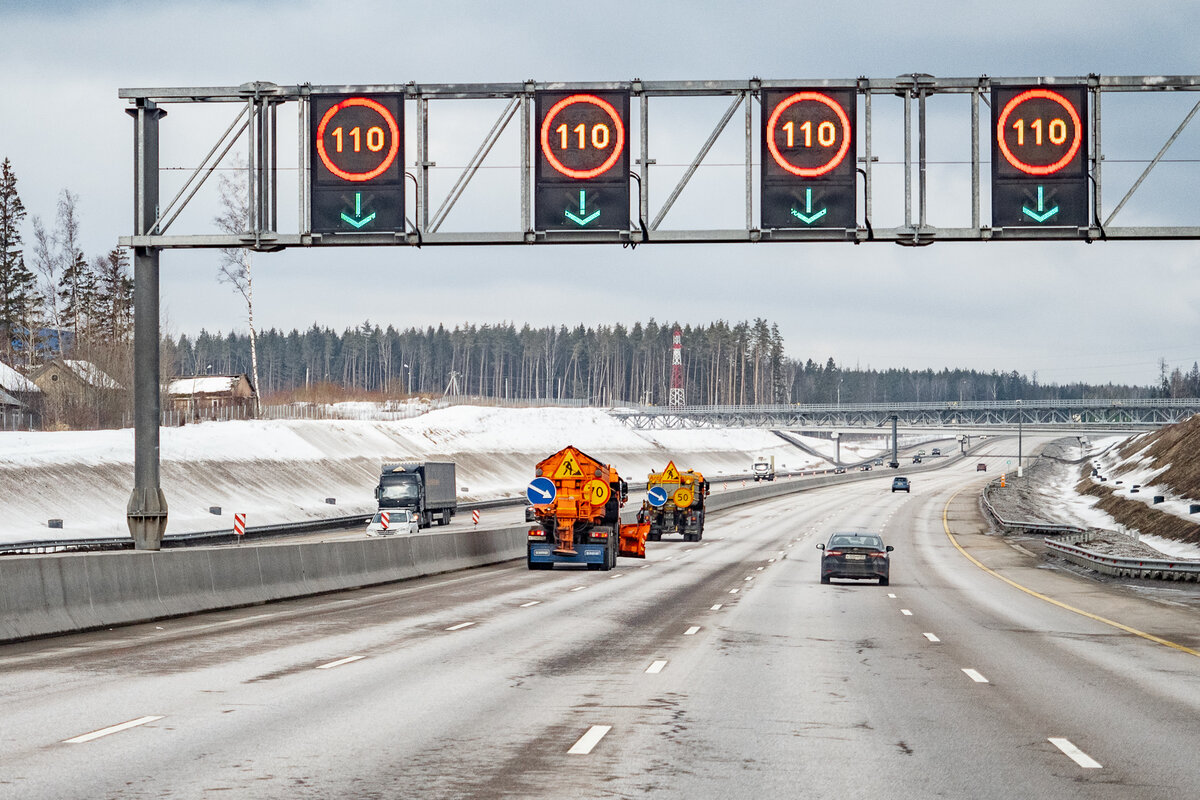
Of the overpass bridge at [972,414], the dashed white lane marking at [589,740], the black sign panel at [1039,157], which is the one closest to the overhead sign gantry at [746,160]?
the black sign panel at [1039,157]

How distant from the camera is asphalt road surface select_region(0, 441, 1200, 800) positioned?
29.7ft

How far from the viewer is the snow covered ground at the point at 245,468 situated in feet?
201

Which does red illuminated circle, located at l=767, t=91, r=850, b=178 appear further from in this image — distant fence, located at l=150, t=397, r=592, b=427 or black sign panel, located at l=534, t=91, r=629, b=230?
distant fence, located at l=150, t=397, r=592, b=427

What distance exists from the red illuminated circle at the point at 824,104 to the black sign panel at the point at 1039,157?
7.54 feet

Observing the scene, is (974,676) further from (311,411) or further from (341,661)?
(311,411)

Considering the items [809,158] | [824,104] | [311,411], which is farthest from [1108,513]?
[809,158]

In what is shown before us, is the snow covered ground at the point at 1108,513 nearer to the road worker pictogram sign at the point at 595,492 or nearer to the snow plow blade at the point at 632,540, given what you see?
the snow plow blade at the point at 632,540

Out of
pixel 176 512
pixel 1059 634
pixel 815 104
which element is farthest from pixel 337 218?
pixel 176 512

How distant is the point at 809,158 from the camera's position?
70.2ft

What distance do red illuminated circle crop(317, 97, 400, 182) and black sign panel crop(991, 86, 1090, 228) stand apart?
365 inches

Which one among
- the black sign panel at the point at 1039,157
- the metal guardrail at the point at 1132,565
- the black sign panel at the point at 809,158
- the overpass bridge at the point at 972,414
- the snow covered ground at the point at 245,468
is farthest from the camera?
the overpass bridge at the point at 972,414

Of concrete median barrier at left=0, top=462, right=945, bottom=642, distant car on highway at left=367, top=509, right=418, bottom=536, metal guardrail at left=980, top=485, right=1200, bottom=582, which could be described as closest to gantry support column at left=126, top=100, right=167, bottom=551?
concrete median barrier at left=0, top=462, right=945, bottom=642

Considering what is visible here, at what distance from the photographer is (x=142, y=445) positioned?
23.7 meters

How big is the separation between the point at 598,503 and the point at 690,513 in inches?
811
